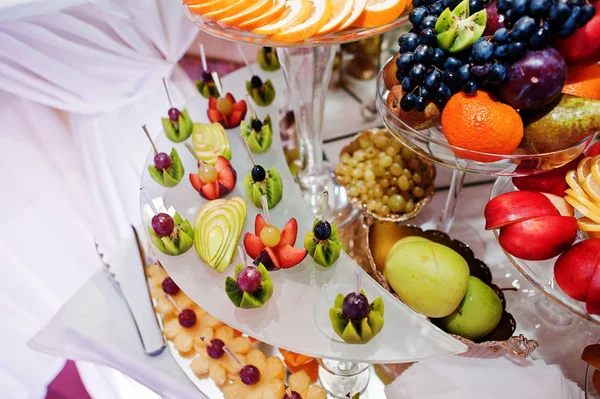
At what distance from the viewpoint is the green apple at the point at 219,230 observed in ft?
2.75

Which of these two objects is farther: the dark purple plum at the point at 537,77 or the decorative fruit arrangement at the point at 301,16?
the decorative fruit arrangement at the point at 301,16

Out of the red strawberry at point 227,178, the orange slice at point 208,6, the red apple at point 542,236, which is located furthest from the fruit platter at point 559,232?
the orange slice at point 208,6

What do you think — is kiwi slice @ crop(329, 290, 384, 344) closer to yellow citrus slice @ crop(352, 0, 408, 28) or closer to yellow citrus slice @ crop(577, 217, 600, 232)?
yellow citrus slice @ crop(577, 217, 600, 232)

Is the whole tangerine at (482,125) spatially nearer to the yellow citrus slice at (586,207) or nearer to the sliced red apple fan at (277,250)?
the yellow citrus slice at (586,207)

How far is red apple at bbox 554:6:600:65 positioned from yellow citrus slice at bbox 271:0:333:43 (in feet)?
1.27

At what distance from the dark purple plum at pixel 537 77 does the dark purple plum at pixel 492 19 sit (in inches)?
3.3

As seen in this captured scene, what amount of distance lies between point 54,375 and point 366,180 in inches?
35.8

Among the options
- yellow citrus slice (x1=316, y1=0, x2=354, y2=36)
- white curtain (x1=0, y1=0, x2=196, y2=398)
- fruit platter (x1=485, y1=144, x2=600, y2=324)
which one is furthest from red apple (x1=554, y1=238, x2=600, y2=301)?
white curtain (x1=0, y1=0, x2=196, y2=398)

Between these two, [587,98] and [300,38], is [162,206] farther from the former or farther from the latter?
[587,98]

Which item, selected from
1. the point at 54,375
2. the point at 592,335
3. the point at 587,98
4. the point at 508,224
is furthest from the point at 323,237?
the point at 54,375

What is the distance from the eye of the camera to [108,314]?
1005 millimetres

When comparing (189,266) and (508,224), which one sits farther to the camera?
(189,266)

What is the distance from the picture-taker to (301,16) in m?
0.85

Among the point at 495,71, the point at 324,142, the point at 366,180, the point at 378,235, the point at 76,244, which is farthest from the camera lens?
the point at 324,142
